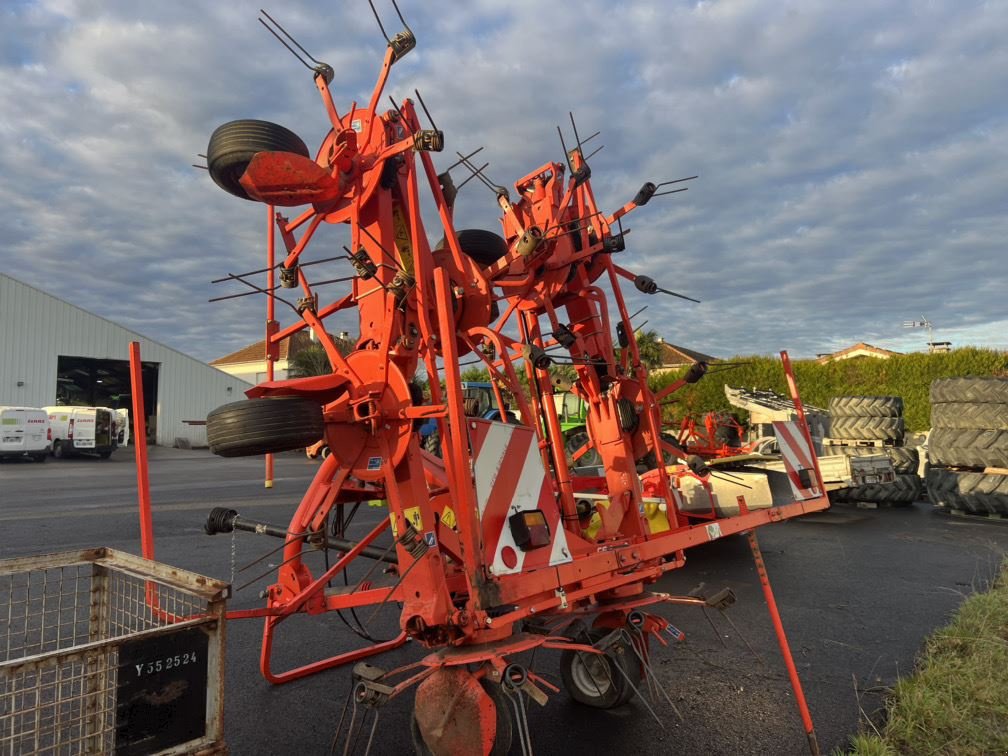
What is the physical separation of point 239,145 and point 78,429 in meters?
30.0

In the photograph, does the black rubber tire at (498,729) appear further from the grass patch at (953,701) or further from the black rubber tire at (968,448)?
the black rubber tire at (968,448)

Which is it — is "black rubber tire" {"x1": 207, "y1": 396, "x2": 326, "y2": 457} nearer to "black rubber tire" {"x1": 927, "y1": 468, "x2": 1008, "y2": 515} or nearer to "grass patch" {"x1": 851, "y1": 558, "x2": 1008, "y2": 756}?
"grass patch" {"x1": 851, "y1": 558, "x2": 1008, "y2": 756}

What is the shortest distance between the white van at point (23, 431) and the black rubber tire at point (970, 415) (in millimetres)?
29623

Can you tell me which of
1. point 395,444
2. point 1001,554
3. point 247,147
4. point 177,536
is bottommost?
point 1001,554

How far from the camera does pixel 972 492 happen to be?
1153cm

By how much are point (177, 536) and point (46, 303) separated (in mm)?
30103

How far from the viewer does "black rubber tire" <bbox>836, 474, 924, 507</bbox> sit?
42.6ft

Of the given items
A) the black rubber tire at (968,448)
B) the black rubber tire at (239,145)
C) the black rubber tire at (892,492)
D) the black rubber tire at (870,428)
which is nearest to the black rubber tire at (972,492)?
the black rubber tire at (968,448)

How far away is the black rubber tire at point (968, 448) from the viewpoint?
11352 mm

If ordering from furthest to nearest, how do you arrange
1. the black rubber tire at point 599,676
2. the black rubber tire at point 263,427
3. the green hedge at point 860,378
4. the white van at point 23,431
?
the white van at point 23,431 < the green hedge at point 860,378 < the black rubber tire at point 599,676 < the black rubber tire at point 263,427

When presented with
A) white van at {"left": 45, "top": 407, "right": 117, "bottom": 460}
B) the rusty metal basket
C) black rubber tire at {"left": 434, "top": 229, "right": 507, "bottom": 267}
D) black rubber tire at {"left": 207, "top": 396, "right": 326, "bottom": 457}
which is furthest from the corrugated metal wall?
the rusty metal basket

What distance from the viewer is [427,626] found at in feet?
10.0

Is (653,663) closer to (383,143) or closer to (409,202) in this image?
(409,202)

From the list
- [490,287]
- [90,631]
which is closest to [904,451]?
[490,287]
